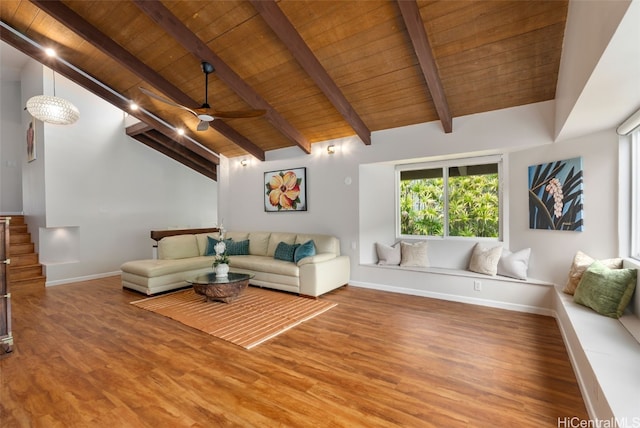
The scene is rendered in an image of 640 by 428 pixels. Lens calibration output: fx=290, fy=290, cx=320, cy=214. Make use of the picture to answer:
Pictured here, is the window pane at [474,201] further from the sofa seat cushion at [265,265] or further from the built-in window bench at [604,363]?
the sofa seat cushion at [265,265]

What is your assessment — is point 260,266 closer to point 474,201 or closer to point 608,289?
point 474,201

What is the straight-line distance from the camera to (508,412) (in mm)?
1875

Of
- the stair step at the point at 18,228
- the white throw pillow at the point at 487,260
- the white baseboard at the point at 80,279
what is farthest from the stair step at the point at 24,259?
the white throw pillow at the point at 487,260

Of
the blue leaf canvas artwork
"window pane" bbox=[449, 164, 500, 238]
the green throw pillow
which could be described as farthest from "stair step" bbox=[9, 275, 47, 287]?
the blue leaf canvas artwork

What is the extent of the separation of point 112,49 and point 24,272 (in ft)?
14.7

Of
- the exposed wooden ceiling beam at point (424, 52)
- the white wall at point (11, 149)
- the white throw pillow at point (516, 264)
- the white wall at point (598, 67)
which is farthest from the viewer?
the white wall at point (11, 149)

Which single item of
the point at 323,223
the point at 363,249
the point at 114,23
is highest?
the point at 114,23

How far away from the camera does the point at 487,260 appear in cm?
403

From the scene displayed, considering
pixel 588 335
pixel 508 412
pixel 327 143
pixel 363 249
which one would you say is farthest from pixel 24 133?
pixel 588 335

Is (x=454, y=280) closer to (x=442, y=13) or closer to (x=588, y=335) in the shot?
(x=588, y=335)

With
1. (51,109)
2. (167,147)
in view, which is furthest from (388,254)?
(167,147)

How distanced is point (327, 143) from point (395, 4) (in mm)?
2766

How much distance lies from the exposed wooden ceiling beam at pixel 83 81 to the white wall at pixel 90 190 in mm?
1278

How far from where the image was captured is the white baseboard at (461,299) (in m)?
3.59
